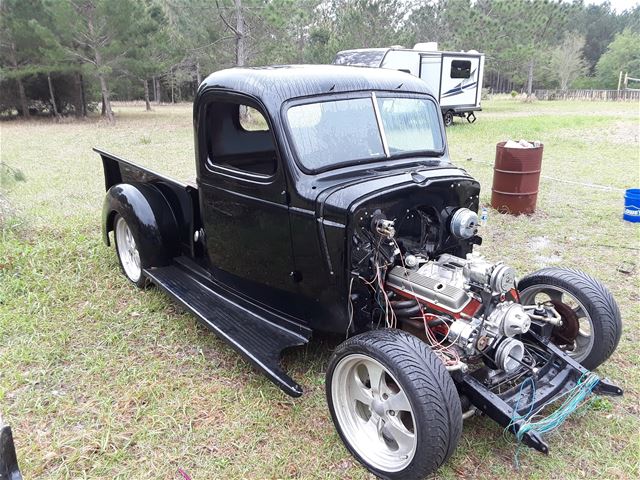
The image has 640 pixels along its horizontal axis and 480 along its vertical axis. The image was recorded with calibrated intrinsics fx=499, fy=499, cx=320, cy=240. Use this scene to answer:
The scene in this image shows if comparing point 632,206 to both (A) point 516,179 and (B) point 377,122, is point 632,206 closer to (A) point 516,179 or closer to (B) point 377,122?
(A) point 516,179

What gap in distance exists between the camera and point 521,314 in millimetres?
2775

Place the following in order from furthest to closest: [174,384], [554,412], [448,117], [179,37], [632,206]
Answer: [179,37] → [448,117] → [632,206] → [174,384] → [554,412]

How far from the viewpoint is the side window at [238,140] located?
382 centimetres

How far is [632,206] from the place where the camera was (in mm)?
6691

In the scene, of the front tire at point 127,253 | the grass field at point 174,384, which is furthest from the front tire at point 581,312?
the front tire at point 127,253

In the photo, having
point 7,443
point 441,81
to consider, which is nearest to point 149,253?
point 7,443

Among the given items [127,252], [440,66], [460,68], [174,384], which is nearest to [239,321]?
[174,384]

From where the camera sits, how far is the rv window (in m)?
18.1

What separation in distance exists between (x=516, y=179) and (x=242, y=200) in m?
4.78

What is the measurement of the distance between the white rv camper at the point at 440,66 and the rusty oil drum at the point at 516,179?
9.95 metres

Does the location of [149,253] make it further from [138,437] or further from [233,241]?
[138,437]

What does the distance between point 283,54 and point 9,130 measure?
11.7 meters

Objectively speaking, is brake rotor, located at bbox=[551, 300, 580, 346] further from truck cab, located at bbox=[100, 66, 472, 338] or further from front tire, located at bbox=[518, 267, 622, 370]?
truck cab, located at bbox=[100, 66, 472, 338]

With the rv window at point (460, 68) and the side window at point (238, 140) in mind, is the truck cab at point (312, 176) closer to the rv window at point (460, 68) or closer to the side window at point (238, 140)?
the side window at point (238, 140)
